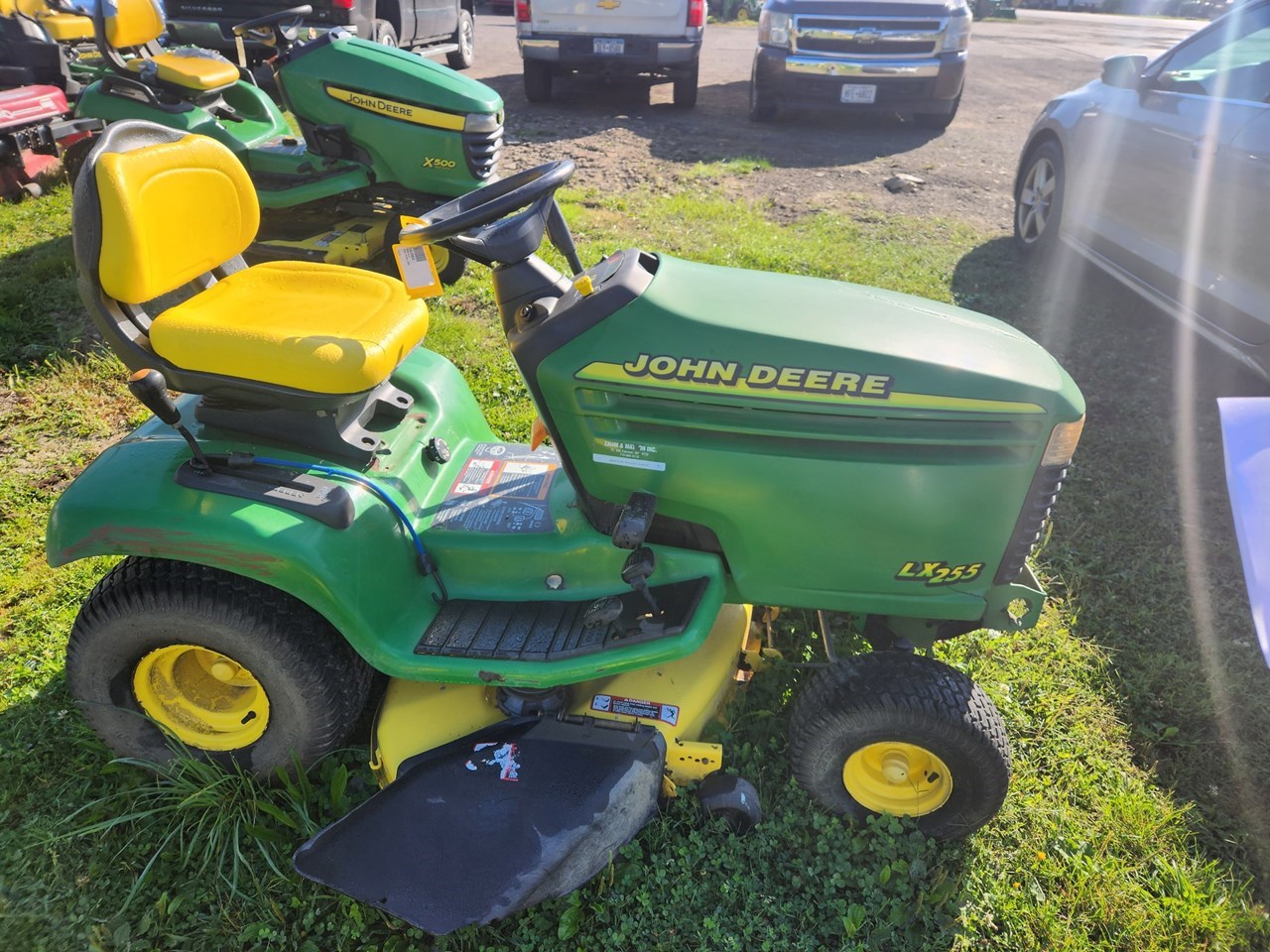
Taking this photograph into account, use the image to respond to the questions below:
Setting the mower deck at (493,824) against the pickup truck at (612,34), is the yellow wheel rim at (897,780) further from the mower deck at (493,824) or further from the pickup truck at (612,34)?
the pickup truck at (612,34)

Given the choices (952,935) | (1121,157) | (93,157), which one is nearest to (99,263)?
(93,157)

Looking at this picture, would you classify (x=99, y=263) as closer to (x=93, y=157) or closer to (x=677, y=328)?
(x=93, y=157)

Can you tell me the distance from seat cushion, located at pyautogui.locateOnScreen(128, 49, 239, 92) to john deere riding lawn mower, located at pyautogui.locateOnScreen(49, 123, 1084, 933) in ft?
10.5

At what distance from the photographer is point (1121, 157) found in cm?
468

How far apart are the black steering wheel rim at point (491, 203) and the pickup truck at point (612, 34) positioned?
23.4 feet

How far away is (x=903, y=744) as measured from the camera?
2105mm

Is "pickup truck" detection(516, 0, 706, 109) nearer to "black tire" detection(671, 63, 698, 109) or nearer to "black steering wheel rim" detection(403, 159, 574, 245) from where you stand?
"black tire" detection(671, 63, 698, 109)

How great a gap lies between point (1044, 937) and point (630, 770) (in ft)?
3.48

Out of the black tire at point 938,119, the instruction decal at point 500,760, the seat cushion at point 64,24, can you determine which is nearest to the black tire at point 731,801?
the instruction decal at point 500,760

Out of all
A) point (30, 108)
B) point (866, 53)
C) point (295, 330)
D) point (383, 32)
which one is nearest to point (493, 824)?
point (295, 330)

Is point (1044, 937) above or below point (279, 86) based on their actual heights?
below

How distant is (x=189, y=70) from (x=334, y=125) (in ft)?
3.45

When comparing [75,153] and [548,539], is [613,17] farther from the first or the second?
[548,539]

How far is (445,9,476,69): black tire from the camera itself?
10453 mm
